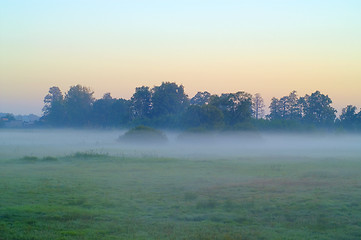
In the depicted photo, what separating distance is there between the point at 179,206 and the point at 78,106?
101 m

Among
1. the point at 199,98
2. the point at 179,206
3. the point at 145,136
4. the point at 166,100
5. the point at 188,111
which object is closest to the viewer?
the point at 179,206

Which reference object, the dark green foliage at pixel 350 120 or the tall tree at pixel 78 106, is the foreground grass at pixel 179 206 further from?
the tall tree at pixel 78 106

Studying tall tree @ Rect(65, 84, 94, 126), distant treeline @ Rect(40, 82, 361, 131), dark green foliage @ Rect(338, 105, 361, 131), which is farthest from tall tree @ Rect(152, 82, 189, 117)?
dark green foliage @ Rect(338, 105, 361, 131)

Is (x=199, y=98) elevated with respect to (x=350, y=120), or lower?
elevated

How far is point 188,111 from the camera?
66.2 metres

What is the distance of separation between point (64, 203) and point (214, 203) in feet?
17.0

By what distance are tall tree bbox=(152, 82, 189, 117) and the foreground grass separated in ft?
225

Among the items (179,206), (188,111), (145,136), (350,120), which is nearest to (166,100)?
(188,111)

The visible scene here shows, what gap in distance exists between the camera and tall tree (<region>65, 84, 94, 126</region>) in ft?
356

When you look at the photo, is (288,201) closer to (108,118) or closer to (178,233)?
(178,233)

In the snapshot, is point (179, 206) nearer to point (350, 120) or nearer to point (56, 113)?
point (350, 120)

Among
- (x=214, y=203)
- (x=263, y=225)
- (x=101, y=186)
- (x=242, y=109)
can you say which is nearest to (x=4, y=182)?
(x=101, y=186)

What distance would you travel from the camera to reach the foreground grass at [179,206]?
10047 mm

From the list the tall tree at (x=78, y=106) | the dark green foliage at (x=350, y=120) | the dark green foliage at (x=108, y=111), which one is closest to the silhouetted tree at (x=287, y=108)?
the dark green foliage at (x=350, y=120)
